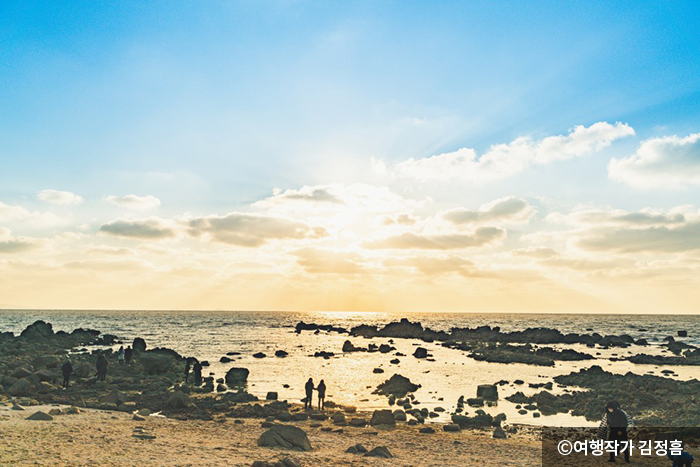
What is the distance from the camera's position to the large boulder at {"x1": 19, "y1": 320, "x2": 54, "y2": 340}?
70.6 metres

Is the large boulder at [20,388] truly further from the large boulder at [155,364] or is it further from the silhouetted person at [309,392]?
the silhouetted person at [309,392]

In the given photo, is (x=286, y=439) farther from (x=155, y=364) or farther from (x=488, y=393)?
(x=155, y=364)

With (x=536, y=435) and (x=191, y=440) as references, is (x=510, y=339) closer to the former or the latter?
(x=536, y=435)

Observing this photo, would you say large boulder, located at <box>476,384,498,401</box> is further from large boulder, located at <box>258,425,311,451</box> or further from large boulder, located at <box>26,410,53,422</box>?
large boulder, located at <box>26,410,53,422</box>

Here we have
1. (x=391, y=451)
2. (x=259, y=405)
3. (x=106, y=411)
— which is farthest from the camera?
(x=259, y=405)

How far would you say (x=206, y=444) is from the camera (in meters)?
19.8

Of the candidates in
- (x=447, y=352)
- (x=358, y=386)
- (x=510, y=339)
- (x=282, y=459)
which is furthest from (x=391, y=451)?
(x=510, y=339)

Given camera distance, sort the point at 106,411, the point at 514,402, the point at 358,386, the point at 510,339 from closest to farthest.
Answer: the point at 106,411 → the point at 514,402 → the point at 358,386 → the point at 510,339

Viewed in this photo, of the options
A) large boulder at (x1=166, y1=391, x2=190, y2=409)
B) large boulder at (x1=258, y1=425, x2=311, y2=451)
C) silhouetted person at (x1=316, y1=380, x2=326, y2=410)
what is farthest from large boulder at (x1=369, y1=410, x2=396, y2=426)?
large boulder at (x1=166, y1=391, x2=190, y2=409)

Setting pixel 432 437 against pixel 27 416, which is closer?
pixel 27 416

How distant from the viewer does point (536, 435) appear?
24.1m

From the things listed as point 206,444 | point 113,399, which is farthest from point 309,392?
point 113,399

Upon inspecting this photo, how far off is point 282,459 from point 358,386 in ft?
87.7

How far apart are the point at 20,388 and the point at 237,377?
16369mm
